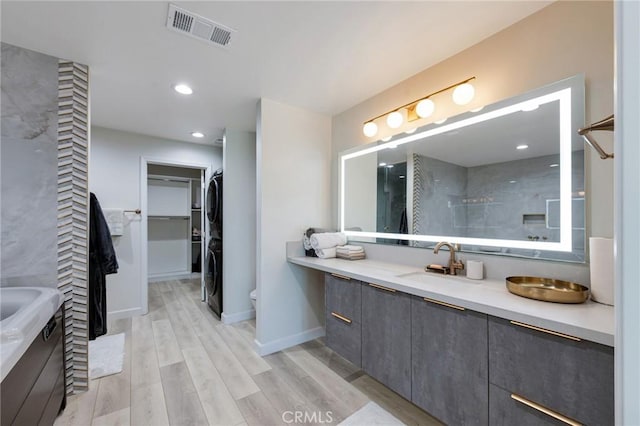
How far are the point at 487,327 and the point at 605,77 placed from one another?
1.33 meters

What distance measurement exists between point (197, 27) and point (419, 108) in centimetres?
160

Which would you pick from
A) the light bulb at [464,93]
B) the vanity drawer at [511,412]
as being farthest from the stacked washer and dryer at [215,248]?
the vanity drawer at [511,412]

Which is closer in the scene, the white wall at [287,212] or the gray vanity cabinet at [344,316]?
the gray vanity cabinet at [344,316]

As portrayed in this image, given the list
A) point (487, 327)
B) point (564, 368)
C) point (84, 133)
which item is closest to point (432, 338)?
point (487, 327)

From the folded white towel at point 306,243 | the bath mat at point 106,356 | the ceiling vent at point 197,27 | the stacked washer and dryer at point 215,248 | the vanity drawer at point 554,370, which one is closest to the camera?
the vanity drawer at point 554,370

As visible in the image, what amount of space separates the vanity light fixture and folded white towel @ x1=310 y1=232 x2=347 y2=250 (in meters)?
1.03

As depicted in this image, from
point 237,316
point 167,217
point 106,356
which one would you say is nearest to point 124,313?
point 106,356

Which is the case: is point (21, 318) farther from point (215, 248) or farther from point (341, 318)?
point (215, 248)

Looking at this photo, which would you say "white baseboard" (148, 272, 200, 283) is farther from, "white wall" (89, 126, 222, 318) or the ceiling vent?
the ceiling vent

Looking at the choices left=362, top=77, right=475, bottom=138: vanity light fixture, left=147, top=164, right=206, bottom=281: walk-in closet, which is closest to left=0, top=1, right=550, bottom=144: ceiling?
left=362, top=77, right=475, bottom=138: vanity light fixture

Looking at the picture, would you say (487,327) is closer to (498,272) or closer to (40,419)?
(498,272)

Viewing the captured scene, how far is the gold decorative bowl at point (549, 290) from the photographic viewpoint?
1.17 m

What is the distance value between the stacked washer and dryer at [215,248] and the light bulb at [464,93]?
9.32 ft

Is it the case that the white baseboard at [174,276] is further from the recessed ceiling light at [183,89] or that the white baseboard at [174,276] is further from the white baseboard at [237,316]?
the recessed ceiling light at [183,89]
